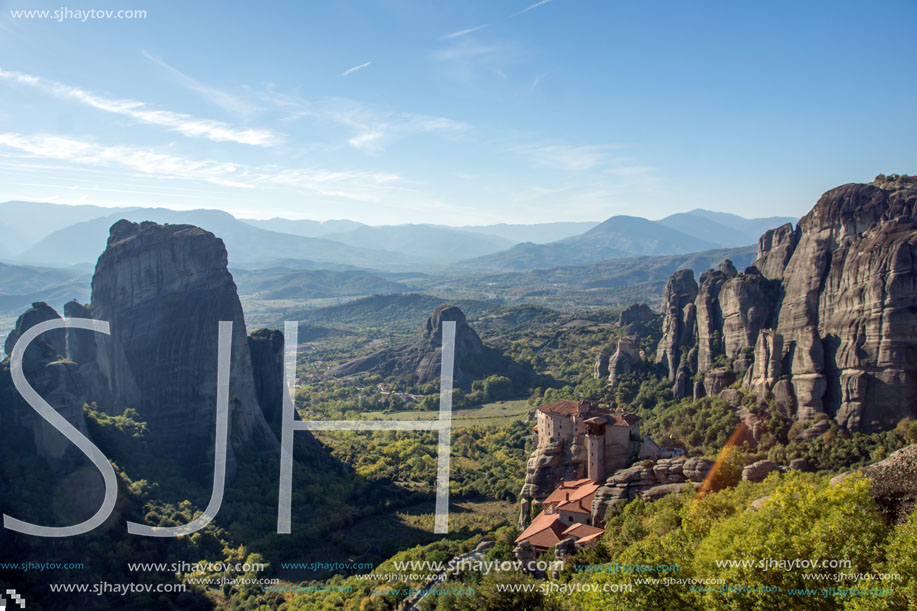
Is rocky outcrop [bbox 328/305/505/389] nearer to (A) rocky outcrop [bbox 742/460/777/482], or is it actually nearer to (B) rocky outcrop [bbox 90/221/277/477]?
(B) rocky outcrop [bbox 90/221/277/477]

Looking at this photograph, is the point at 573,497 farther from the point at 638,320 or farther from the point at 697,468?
the point at 638,320

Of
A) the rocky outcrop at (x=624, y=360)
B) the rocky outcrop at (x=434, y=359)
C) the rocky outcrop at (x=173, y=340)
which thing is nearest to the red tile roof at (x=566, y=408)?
the rocky outcrop at (x=173, y=340)

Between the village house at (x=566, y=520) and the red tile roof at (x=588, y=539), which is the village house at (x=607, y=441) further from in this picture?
the red tile roof at (x=588, y=539)

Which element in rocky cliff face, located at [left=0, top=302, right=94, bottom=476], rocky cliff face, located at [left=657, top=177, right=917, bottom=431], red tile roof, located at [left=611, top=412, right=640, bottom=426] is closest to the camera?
rocky cliff face, located at [left=657, top=177, right=917, bottom=431]

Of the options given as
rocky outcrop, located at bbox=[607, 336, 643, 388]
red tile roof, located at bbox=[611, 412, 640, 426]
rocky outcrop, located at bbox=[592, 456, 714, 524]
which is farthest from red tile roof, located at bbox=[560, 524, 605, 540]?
rocky outcrop, located at bbox=[607, 336, 643, 388]

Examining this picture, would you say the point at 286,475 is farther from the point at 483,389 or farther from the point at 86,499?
the point at 483,389

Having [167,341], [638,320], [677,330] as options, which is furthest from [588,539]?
[638,320]
